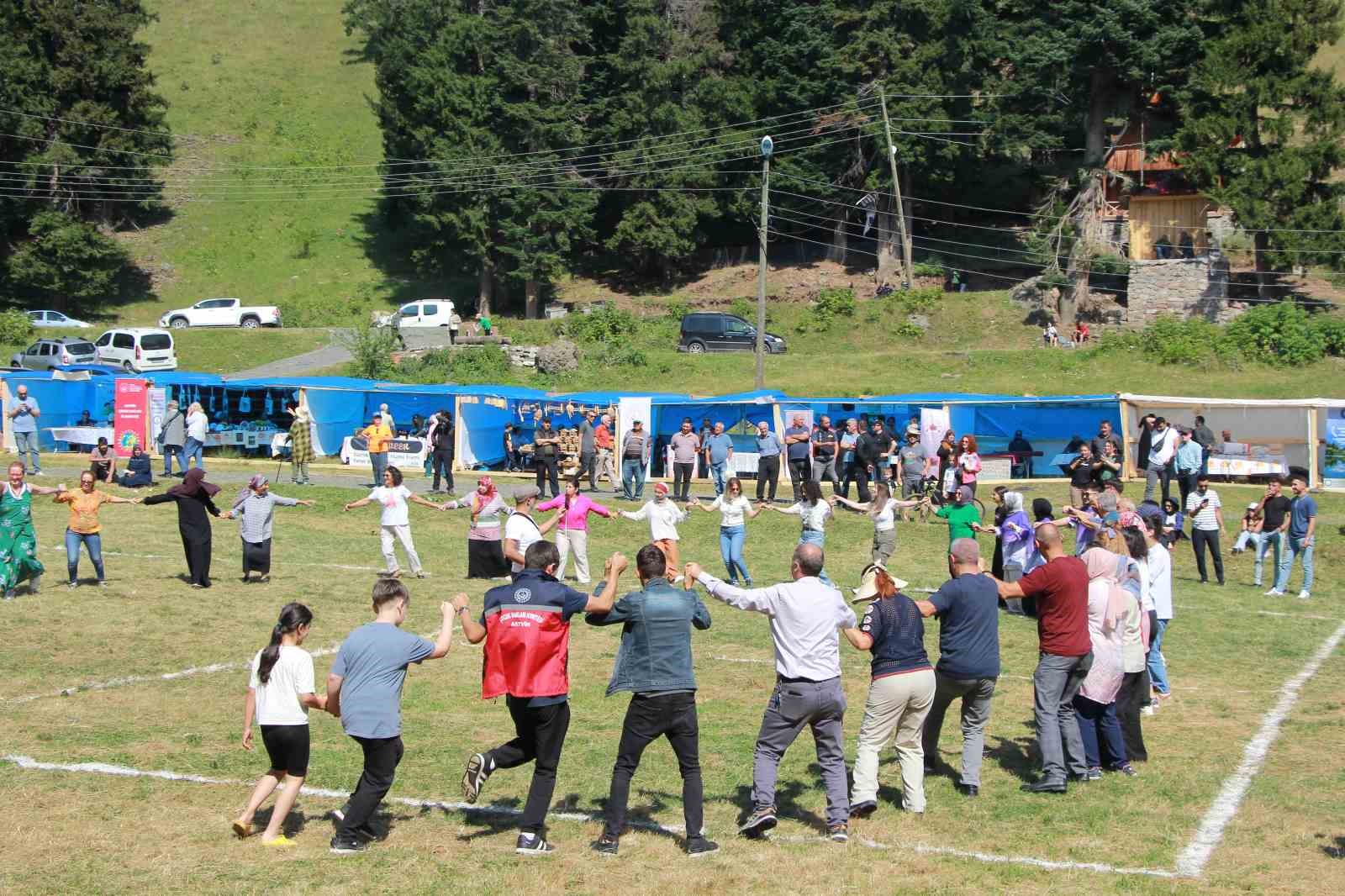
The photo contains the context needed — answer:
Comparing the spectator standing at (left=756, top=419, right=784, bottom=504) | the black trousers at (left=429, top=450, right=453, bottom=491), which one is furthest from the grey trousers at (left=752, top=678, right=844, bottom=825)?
the black trousers at (left=429, top=450, right=453, bottom=491)

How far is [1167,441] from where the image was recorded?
25.4m

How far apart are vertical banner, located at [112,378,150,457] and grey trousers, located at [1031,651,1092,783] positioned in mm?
27029

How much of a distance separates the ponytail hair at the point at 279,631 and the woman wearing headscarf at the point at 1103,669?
5.52m

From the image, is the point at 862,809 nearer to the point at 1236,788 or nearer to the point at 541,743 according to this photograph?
the point at 541,743

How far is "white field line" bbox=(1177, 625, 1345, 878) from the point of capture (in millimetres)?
8065

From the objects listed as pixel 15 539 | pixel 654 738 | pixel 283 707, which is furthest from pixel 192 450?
pixel 654 738

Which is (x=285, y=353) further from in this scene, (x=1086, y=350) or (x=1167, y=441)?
(x=1167, y=441)

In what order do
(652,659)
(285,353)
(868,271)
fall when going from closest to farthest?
(652,659) < (285,353) < (868,271)

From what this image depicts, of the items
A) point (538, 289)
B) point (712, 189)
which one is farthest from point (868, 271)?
point (538, 289)

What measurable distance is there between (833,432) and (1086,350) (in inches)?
847

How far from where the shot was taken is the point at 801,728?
8.08m

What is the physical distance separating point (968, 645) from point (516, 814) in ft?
10.8

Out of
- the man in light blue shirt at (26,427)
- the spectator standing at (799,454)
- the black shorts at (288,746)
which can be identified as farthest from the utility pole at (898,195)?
the black shorts at (288,746)

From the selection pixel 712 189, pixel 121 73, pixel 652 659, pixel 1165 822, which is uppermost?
pixel 121 73
